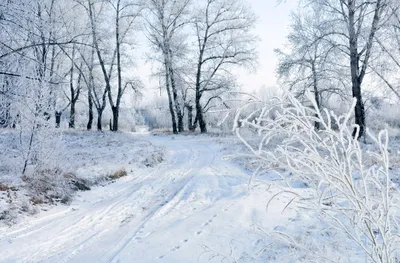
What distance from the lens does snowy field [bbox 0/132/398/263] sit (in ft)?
12.5

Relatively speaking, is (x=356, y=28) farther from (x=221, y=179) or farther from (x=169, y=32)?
(x=169, y=32)

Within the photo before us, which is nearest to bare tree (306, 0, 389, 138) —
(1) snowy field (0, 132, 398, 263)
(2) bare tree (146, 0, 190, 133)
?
(1) snowy field (0, 132, 398, 263)

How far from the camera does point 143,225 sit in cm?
509

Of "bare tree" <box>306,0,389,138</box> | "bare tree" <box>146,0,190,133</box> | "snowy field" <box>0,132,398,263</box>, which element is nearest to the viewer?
"snowy field" <box>0,132,398,263</box>

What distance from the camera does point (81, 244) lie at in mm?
4375

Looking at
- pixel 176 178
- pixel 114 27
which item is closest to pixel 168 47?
pixel 114 27

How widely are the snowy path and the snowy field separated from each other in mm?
13

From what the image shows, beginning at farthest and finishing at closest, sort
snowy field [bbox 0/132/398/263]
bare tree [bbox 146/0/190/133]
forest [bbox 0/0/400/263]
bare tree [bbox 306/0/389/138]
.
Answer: bare tree [bbox 146/0/190/133]
bare tree [bbox 306/0/389/138]
snowy field [bbox 0/132/398/263]
forest [bbox 0/0/400/263]

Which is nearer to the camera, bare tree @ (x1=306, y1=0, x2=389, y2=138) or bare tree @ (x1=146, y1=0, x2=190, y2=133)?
bare tree @ (x1=306, y1=0, x2=389, y2=138)

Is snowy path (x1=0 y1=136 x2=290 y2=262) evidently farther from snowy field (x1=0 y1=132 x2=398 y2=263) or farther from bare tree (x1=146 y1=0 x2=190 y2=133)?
bare tree (x1=146 y1=0 x2=190 y2=133)

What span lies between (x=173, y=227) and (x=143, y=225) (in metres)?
0.52

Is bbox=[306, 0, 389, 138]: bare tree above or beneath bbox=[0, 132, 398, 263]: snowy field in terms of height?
above

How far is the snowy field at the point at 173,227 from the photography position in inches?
150

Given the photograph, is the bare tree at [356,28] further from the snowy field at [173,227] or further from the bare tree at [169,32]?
the bare tree at [169,32]
